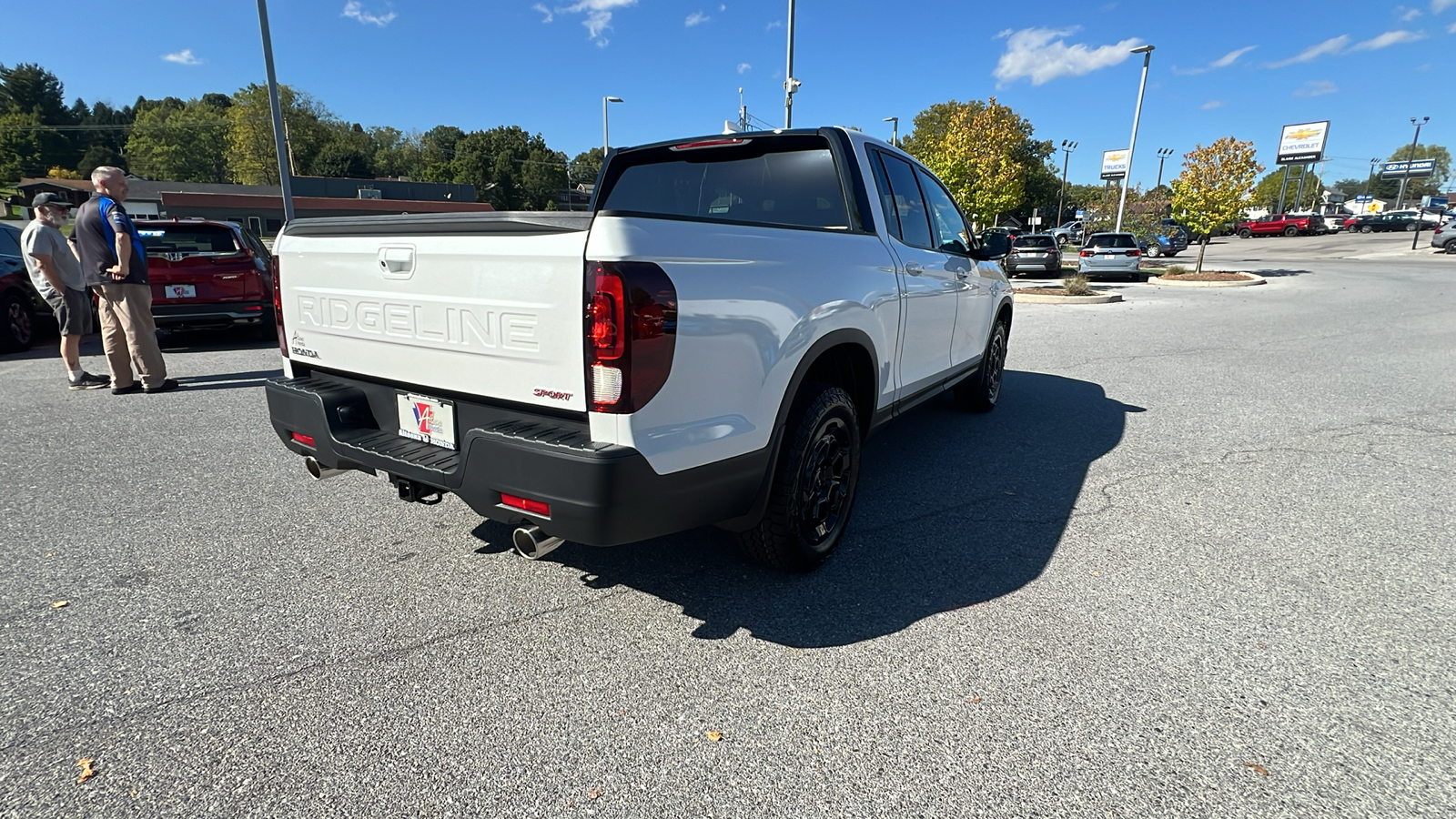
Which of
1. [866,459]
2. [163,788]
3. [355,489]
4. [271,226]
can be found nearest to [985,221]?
[866,459]

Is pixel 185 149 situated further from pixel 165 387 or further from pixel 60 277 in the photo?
pixel 165 387

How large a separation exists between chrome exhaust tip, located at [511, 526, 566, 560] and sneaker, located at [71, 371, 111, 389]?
6576 millimetres

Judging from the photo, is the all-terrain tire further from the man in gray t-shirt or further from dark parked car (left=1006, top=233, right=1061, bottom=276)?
dark parked car (left=1006, top=233, right=1061, bottom=276)

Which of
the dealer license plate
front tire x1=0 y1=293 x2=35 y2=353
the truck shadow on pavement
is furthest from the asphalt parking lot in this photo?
front tire x1=0 y1=293 x2=35 y2=353

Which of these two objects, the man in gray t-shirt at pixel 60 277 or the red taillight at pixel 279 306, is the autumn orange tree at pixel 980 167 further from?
the red taillight at pixel 279 306

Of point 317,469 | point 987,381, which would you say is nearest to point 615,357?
point 317,469

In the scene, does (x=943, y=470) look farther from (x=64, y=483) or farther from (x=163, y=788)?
(x=64, y=483)

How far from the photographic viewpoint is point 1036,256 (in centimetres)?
2314

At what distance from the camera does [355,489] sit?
4152 millimetres

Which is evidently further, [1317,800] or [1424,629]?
[1424,629]

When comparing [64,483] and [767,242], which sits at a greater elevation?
[767,242]

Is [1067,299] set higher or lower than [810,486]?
lower

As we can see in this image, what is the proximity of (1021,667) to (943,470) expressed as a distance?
216cm

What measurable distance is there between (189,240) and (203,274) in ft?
1.35
